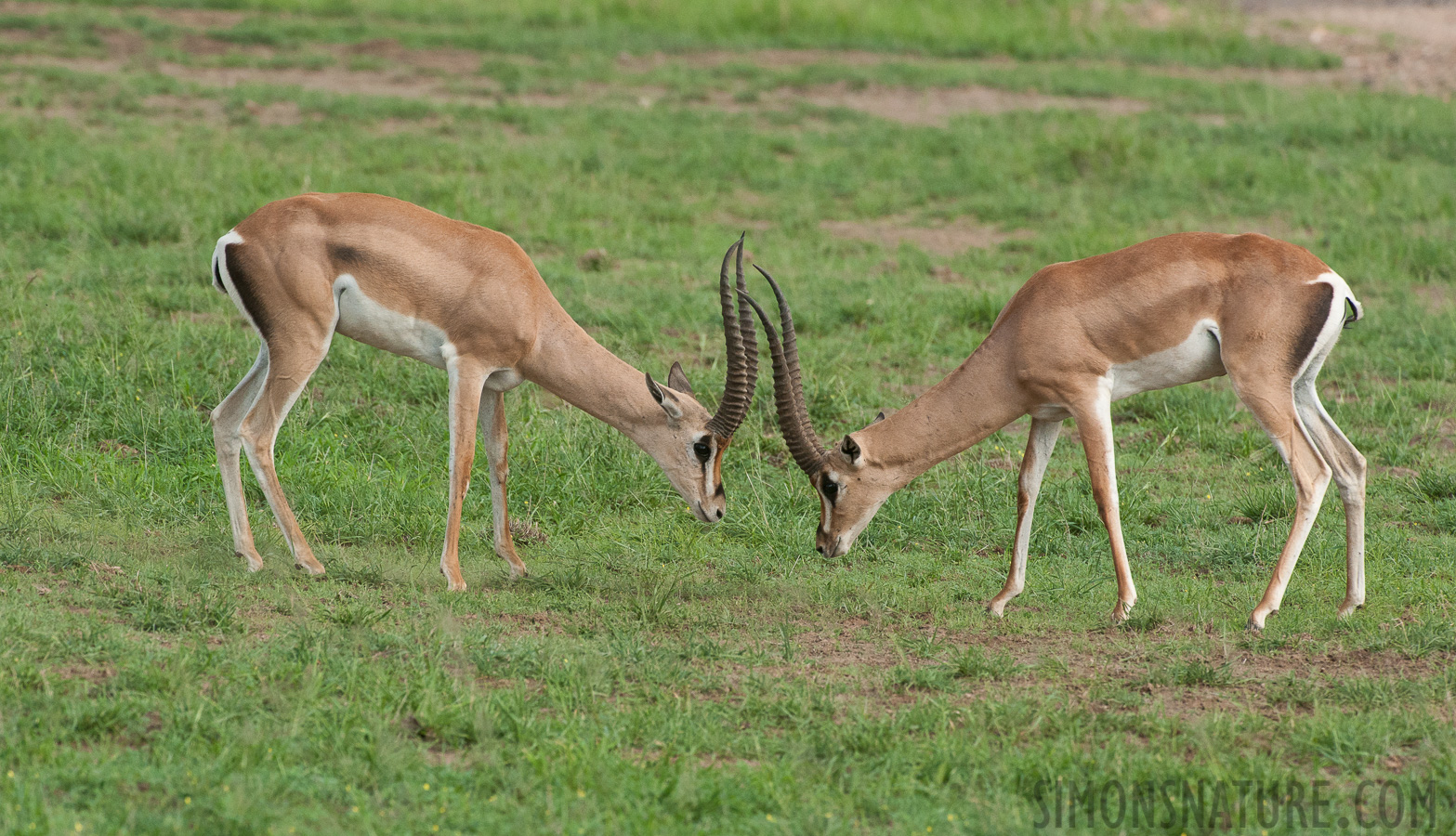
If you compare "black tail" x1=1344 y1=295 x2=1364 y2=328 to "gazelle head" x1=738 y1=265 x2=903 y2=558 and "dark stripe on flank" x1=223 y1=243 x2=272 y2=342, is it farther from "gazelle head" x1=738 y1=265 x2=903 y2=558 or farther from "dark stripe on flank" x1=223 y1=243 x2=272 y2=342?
"dark stripe on flank" x1=223 y1=243 x2=272 y2=342

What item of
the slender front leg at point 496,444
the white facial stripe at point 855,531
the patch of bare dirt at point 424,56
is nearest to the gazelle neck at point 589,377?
the slender front leg at point 496,444

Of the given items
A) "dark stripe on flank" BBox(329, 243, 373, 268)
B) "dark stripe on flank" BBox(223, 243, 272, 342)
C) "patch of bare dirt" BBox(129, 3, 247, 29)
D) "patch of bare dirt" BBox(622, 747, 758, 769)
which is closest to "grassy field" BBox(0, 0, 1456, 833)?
"patch of bare dirt" BBox(622, 747, 758, 769)

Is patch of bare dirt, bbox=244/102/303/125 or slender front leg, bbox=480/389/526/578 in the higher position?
patch of bare dirt, bbox=244/102/303/125

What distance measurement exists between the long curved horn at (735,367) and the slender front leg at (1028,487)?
1.23 m

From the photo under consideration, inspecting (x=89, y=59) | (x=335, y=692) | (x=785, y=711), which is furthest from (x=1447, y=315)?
(x=89, y=59)

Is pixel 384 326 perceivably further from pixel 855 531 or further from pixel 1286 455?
pixel 1286 455

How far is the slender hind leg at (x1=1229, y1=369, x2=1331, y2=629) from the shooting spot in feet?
18.3

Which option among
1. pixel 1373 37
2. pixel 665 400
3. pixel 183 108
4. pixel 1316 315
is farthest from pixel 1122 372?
pixel 1373 37

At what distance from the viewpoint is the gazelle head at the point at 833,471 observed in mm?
5980

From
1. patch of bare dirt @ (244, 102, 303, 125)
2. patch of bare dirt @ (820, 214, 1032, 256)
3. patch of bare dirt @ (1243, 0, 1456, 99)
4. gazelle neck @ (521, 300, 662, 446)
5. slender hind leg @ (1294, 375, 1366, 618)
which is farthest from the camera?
patch of bare dirt @ (1243, 0, 1456, 99)

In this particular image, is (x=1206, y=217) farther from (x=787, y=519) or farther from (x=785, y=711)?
(x=785, y=711)

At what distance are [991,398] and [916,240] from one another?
5.54 meters

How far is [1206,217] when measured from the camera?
11617mm

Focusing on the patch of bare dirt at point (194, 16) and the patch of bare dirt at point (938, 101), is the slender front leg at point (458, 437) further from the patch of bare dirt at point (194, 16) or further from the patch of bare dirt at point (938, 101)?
the patch of bare dirt at point (194, 16)
